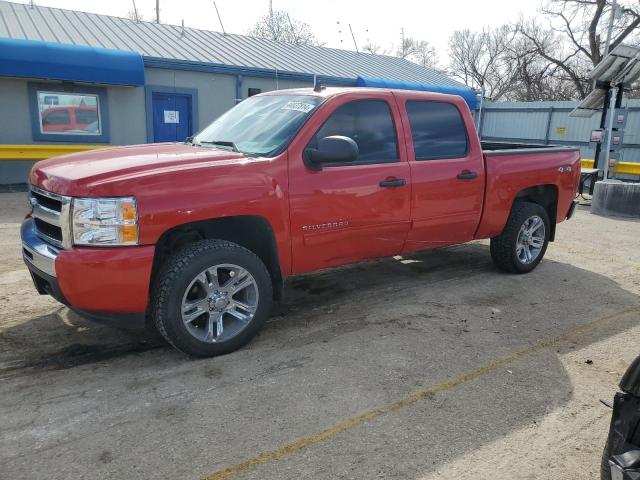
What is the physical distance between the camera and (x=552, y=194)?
6.30 meters

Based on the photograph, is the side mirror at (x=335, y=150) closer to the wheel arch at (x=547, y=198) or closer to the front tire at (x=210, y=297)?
the front tire at (x=210, y=297)

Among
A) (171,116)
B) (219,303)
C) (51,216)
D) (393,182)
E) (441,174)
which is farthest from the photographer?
(171,116)

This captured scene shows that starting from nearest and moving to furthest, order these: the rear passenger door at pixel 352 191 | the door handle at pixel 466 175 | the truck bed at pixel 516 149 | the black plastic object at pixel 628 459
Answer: the black plastic object at pixel 628 459, the rear passenger door at pixel 352 191, the door handle at pixel 466 175, the truck bed at pixel 516 149

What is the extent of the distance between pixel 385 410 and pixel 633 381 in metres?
1.51

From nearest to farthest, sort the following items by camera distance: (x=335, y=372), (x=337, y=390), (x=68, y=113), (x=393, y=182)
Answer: (x=337, y=390), (x=335, y=372), (x=393, y=182), (x=68, y=113)

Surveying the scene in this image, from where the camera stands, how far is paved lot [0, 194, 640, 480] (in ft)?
8.90

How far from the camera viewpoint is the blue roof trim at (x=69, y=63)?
1127cm

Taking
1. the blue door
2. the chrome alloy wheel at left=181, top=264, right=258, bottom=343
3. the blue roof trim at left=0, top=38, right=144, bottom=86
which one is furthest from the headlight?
the blue door

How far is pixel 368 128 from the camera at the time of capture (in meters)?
4.56

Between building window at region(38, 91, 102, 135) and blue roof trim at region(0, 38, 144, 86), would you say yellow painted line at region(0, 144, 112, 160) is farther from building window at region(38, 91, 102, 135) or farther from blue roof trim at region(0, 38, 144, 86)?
blue roof trim at region(0, 38, 144, 86)

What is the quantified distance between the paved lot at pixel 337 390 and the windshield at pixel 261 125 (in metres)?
1.53

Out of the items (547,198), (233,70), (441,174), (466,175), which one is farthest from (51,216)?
(233,70)

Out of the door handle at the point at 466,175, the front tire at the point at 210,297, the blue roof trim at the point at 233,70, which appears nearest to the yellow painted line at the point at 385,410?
the front tire at the point at 210,297

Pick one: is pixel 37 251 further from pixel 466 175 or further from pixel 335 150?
pixel 466 175
